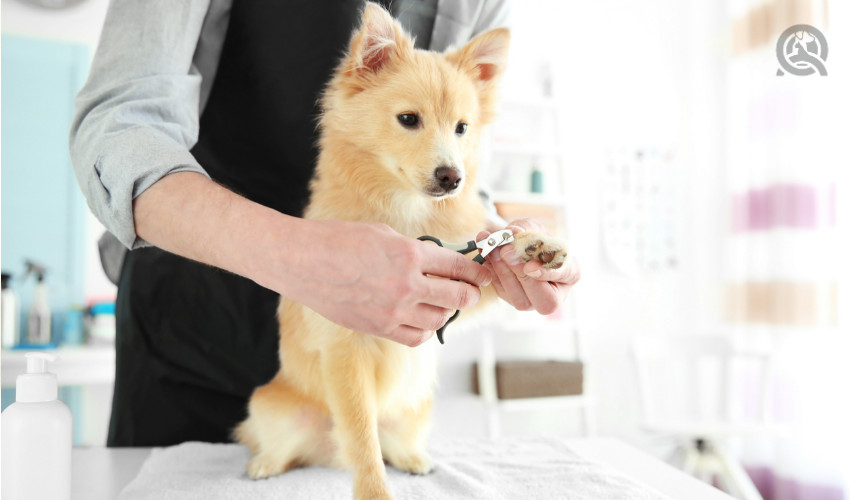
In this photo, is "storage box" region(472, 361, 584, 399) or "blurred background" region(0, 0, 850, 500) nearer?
"blurred background" region(0, 0, 850, 500)

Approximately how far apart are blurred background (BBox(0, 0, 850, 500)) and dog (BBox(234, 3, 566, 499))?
61.4 inches

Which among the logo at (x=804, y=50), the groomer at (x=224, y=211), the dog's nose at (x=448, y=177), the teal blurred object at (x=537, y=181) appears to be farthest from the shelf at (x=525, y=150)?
the dog's nose at (x=448, y=177)

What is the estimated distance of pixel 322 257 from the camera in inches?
24.7

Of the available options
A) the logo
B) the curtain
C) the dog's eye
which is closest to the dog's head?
the dog's eye

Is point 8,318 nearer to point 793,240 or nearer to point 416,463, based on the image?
point 416,463

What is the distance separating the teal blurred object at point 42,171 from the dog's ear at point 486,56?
2.42 m

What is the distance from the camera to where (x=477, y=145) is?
1024 millimetres

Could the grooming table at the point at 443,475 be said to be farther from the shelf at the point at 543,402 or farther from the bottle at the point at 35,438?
the shelf at the point at 543,402

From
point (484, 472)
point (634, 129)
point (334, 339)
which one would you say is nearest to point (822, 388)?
point (634, 129)

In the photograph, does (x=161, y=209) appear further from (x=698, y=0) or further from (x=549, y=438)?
(x=698, y=0)

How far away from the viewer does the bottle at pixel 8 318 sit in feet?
8.16

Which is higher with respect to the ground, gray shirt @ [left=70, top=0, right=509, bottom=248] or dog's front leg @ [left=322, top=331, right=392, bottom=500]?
gray shirt @ [left=70, top=0, right=509, bottom=248]

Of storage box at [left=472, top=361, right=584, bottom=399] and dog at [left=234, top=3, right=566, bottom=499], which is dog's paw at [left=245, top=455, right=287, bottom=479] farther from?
storage box at [left=472, top=361, right=584, bottom=399]

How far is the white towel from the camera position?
86cm
